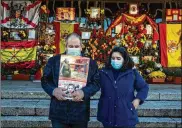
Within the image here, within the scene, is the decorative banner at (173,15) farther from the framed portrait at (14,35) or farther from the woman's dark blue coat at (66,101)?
the woman's dark blue coat at (66,101)

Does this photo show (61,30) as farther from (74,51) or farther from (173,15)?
(74,51)

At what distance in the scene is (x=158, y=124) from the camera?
7320 mm

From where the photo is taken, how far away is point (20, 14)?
12406 millimetres

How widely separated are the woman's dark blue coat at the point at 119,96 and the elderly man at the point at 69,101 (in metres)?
0.15

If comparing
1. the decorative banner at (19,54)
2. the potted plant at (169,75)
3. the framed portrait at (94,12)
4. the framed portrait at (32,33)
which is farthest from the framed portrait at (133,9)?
the decorative banner at (19,54)

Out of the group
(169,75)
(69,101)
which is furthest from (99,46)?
(69,101)

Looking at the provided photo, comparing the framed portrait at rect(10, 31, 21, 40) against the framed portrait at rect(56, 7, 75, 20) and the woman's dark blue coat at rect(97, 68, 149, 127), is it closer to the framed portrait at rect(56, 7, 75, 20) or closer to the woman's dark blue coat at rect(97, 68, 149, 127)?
the framed portrait at rect(56, 7, 75, 20)

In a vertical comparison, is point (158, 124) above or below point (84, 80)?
below

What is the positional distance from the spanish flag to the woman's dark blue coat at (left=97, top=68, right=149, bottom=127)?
7.91 m

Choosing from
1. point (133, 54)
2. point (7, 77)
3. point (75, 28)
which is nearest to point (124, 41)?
point (133, 54)

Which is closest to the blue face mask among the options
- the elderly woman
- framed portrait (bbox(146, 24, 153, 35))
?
the elderly woman

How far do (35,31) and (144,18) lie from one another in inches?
137

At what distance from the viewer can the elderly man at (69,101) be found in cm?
454

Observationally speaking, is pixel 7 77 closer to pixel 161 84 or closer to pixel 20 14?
pixel 20 14
